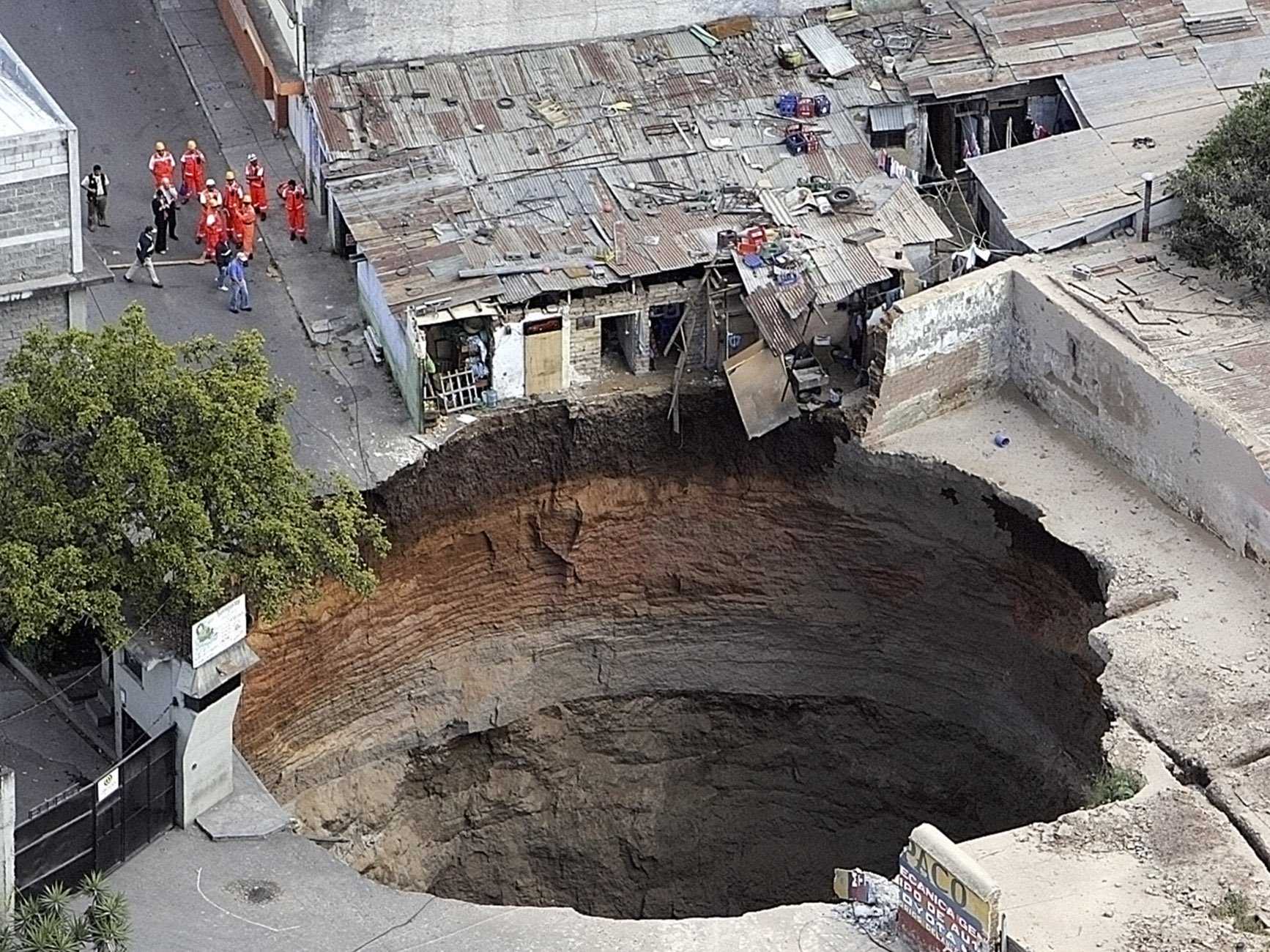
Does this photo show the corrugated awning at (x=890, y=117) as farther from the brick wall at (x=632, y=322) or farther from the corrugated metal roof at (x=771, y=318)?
the brick wall at (x=632, y=322)

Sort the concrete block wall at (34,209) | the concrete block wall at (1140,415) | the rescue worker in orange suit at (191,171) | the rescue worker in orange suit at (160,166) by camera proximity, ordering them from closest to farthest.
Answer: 1. the concrete block wall at (1140,415)
2. the concrete block wall at (34,209)
3. the rescue worker in orange suit at (160,166)
4. the rescue worker in orange suit at (191,171)

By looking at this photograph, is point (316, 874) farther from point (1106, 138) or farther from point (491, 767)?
point (1106, 138)

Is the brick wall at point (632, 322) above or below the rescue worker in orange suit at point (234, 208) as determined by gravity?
below

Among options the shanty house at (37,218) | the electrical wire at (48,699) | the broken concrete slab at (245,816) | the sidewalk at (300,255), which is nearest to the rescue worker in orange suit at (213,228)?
the sidewalk at (300,255)

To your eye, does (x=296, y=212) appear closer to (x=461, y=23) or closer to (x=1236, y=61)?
(x=461, y=23)

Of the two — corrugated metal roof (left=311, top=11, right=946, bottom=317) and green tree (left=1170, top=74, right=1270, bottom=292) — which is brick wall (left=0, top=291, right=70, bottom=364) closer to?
corrugated metal roof (left=311, top=11, right=946, bottom=317)

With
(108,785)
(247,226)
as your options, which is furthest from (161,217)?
(108,785)

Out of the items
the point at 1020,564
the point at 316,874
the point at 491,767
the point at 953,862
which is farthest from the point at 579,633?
the point at 953,862
